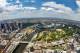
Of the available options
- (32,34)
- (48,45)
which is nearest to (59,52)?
(48,45)

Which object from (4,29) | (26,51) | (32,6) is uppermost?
(32,6)

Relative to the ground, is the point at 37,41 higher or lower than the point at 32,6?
lower

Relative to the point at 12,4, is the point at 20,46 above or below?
below

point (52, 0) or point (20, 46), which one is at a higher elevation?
point (52, 0)

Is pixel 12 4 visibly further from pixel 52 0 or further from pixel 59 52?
pixel 59 52

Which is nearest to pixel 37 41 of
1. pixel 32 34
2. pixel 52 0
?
pixel 32 34

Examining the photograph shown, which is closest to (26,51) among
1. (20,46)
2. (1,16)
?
(20,46)

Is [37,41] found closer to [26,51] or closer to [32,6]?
[26,51]

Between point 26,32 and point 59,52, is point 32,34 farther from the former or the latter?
point 59,52
